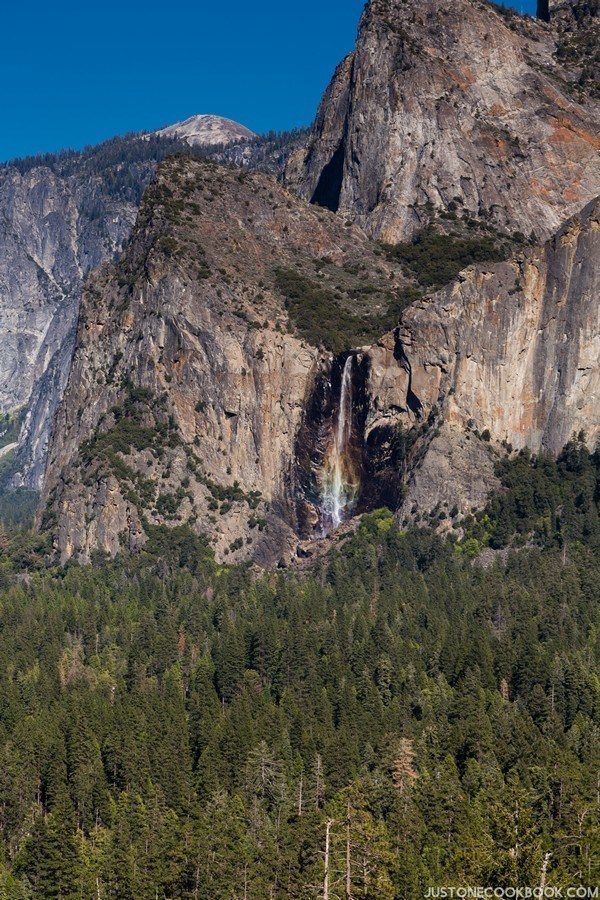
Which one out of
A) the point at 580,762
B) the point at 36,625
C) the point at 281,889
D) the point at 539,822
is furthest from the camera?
the point at 36,625

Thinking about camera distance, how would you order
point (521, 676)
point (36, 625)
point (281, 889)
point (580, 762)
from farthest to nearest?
point (36, 625)
point (521, 676)
point (580, 762)
point (281, 889)

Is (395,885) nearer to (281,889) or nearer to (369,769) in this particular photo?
(281,889)

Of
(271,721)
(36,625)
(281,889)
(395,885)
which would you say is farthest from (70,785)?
(36,625)

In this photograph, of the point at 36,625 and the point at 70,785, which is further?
the point at 36,625

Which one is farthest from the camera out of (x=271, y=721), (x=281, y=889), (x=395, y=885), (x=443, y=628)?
(x=443, y=628)

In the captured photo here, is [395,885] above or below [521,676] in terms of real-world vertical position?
below

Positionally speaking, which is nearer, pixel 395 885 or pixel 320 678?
pixel 395 885

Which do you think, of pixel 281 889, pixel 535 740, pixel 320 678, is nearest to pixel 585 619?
pixel 320 678

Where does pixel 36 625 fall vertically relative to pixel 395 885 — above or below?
above

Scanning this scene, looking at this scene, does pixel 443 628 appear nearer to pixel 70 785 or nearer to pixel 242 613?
pixel 242 613
